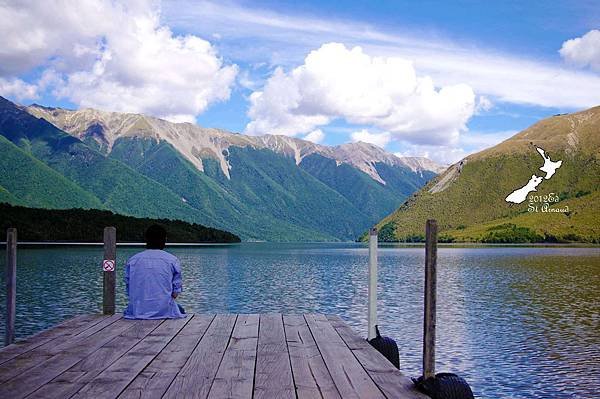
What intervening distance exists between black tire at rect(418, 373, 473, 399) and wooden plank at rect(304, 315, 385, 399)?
Answer: 0.65 meters

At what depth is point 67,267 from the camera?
236 feet

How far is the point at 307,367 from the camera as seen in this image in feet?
29.3

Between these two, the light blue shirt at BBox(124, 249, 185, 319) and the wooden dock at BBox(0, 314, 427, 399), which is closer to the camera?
the wooden dock at BBox(0, 314, 427, 399)

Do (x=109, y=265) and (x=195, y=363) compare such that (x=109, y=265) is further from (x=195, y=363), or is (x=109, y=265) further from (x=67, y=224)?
(x=67, y=224)

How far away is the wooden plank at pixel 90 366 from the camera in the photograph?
24.6 feet

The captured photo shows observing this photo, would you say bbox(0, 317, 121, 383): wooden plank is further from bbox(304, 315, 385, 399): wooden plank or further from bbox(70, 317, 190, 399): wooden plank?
bbox(304, 315, 385, 399): wooden plank

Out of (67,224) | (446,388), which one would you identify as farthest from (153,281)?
(67,224)

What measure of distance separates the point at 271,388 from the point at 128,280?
18.8ft

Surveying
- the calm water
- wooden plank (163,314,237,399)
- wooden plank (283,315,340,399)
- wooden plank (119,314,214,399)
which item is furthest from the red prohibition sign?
the calm water

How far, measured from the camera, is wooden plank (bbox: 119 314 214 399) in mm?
7520

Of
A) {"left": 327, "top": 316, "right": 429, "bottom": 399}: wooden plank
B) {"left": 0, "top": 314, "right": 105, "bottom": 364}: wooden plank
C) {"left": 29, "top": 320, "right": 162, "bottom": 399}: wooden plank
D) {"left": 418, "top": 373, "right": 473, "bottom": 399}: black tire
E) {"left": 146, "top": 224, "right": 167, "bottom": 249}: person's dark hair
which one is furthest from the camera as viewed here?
{"left": 146, "top": 224, "right": 167, "bottom": 249}: person's dark hair

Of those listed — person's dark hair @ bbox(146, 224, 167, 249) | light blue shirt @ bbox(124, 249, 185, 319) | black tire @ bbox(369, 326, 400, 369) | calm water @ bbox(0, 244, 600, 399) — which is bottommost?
calm water @ bbox(0, 244, 600, 399)

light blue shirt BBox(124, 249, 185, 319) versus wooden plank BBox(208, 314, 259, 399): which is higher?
light blue shirt BBox(124, 249, 185, 319)

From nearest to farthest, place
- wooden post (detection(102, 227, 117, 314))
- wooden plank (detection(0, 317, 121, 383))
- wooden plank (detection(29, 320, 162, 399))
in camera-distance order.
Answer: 1. wooden plank (detection(29, 320, 162, 399))
2. wooden plank (detection(0, 317, 121, 383))
3. wooden post (detection(102, 227, 117, 314))
